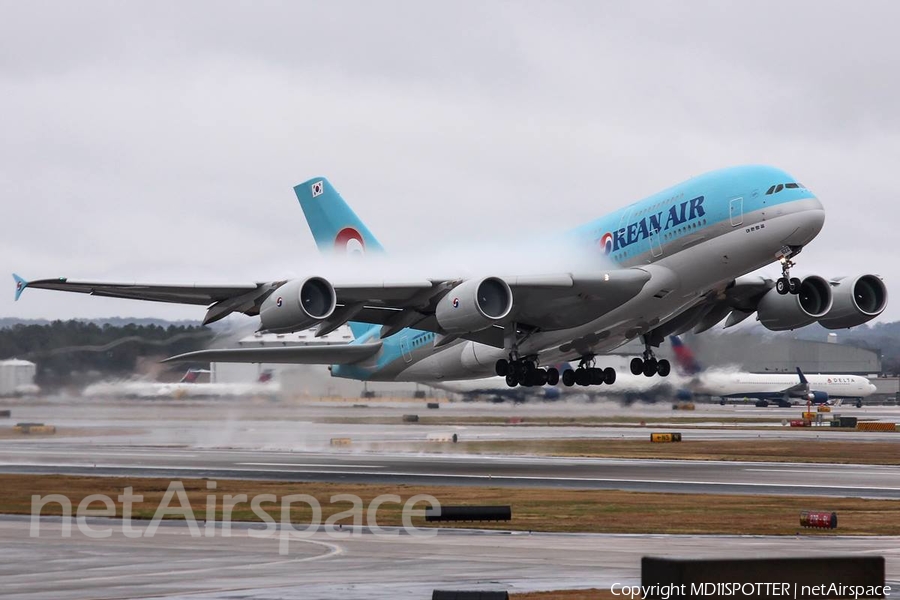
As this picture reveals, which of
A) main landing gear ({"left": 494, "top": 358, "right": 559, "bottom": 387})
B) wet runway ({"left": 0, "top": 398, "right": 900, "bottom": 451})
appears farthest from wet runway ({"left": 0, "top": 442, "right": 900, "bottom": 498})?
main landing gear ({"left": 494, "top": 358, "right": 559, "bottom": 387})

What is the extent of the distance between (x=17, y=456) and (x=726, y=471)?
2662 cm

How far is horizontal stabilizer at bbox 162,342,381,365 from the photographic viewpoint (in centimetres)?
4572

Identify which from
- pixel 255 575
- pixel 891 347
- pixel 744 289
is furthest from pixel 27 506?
pixel 891 347

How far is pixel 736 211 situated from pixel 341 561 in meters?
22.0

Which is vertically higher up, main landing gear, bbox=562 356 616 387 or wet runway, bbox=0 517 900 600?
main landing gear, bbox=562 356 616 387

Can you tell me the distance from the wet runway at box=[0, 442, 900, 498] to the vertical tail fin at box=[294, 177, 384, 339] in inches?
331

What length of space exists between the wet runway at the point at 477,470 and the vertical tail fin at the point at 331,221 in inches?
343

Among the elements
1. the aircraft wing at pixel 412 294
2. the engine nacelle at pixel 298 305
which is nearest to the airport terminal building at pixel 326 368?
the aircraft wing at pixel 412 294

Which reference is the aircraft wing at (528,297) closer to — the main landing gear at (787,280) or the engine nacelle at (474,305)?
the engine nacelle at (474,305)

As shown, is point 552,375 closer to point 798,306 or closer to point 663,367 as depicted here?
point 663,367

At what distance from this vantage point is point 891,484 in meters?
35.8

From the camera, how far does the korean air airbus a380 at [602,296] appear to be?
37406mm

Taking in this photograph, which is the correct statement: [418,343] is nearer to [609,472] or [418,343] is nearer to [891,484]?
[609,472]

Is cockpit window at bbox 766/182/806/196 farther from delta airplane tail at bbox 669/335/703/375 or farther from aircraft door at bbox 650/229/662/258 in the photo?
delta airplane tail at bbox 669/335/703/375
